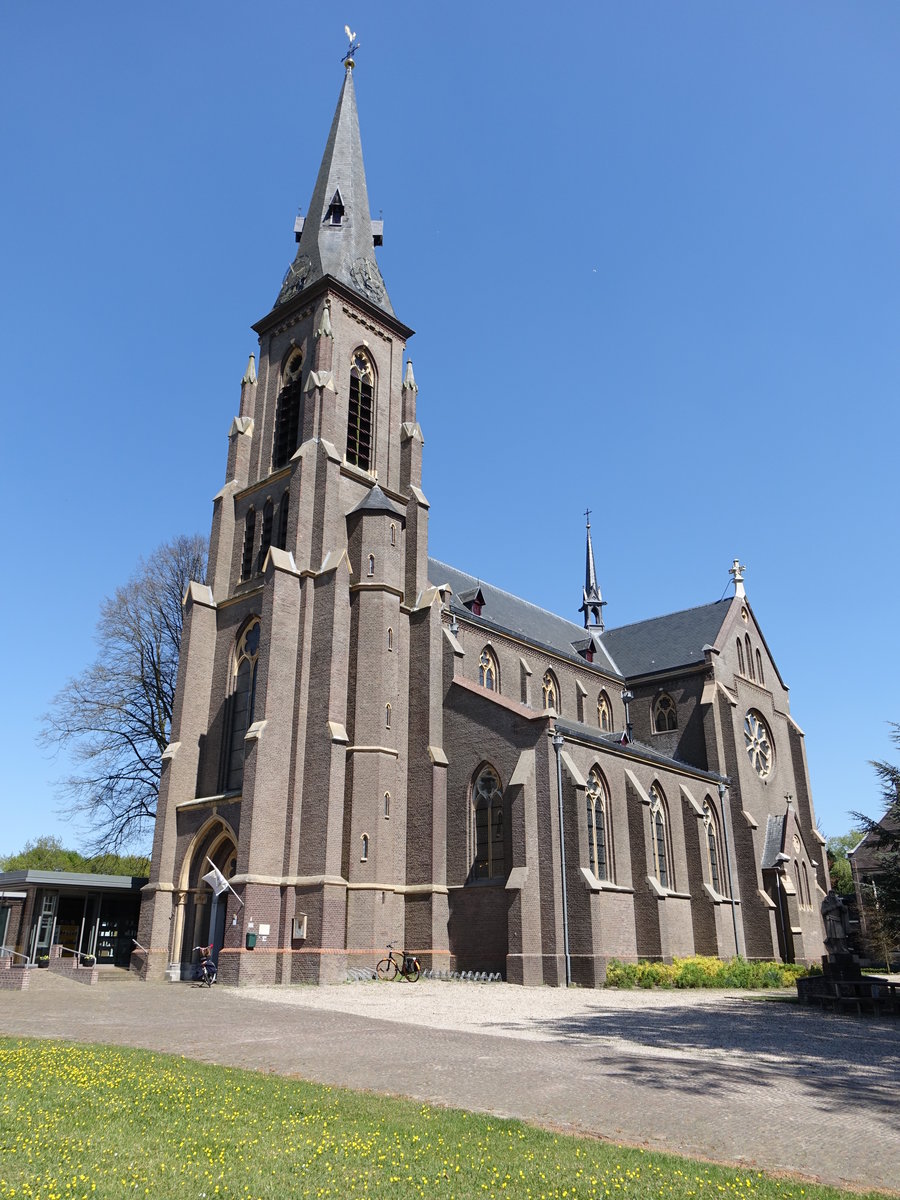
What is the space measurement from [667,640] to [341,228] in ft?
85.4

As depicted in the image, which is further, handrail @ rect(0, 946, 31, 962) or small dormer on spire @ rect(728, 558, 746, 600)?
small dormer on spire @ rect(728, 558, 746, 600)

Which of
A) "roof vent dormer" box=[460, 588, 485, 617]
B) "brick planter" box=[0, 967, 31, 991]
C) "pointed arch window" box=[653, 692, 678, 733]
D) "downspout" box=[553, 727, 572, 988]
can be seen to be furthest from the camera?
"pointed arch window" box=[653, 692, 678, 733]

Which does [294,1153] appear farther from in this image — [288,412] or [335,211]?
[335,211]

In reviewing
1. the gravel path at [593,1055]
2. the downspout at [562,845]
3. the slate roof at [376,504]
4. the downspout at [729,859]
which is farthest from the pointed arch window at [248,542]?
the downspout at [729,859]

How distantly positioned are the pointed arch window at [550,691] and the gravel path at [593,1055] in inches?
725

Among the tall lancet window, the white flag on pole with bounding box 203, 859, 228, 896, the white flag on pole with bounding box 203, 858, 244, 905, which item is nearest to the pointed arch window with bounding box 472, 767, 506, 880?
the white flag on pole with bounding box 203, 858, 244, 905

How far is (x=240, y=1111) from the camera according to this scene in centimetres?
799

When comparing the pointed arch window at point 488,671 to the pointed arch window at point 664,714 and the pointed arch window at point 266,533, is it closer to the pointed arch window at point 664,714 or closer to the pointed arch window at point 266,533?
the pointed arch window at point 266,533

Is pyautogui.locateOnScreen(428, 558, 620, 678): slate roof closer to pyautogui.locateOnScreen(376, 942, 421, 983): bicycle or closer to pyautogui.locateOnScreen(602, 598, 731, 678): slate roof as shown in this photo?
pyautogui.locateOnScreen(602, 598, 731, 678): slate roof

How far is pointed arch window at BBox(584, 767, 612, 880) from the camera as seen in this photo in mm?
29922

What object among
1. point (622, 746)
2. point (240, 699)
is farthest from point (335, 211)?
point (622, 746)

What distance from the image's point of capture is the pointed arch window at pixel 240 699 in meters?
31.4

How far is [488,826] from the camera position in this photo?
97.1ft

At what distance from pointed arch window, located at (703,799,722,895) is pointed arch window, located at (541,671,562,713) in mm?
7686
